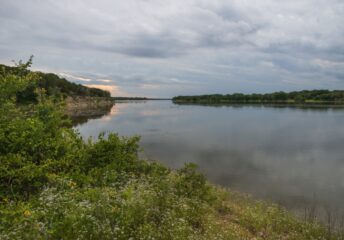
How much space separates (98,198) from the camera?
6500 millimetres

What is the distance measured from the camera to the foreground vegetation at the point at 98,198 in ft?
18.0

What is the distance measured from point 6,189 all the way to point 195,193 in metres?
5.92

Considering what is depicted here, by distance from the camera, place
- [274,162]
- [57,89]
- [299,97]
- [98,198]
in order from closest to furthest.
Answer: [98,198]
[274,162]
[57,89]
[299,97]

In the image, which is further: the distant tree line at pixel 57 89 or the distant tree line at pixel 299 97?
the distant tree line at pixel 299 97

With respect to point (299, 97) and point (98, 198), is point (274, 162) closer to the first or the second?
point (98, 198)

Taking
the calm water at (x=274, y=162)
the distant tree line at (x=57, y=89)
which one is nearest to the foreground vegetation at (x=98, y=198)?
the calm water at (x=274, y=162)

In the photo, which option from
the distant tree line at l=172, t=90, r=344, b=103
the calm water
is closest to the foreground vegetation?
the calm water

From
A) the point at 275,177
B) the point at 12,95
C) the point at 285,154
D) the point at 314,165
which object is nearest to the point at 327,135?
the point at 285,154

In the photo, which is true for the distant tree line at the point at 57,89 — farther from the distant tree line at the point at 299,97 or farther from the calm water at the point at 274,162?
the distant tree line at the point at 299,97

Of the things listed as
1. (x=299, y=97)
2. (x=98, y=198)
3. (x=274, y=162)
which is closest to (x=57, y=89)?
(x=274, y=162)

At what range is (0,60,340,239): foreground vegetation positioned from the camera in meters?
5.48

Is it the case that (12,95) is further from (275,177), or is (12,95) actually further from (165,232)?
(275,177)

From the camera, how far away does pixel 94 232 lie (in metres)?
5.42

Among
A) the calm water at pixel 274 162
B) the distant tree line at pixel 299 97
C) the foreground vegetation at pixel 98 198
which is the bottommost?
the calm water at pixel 274 162
